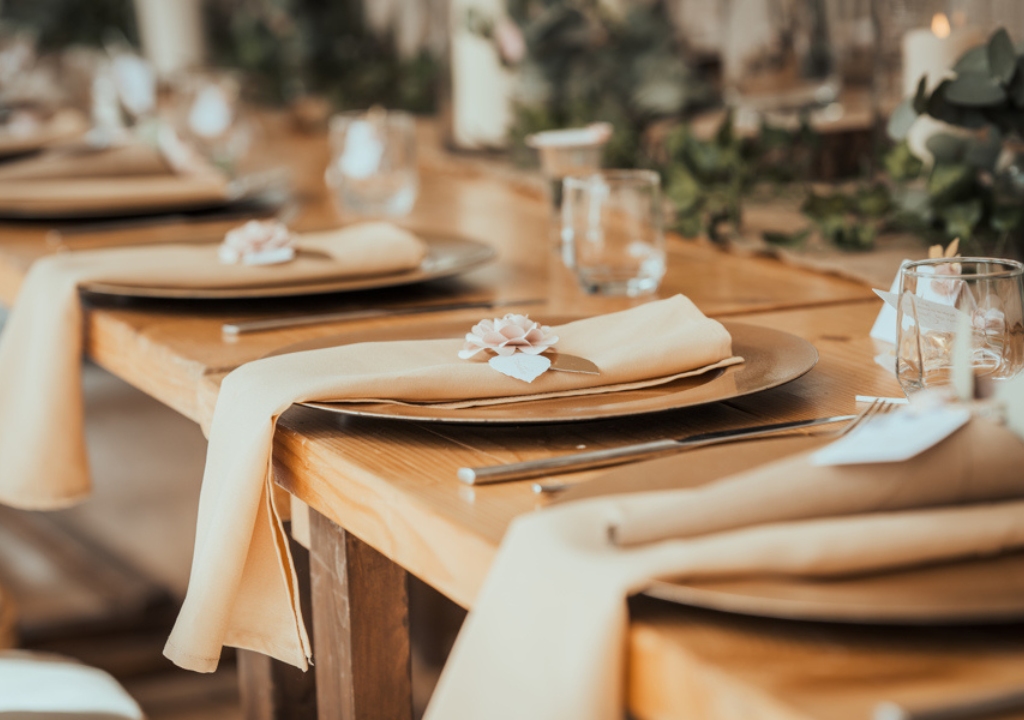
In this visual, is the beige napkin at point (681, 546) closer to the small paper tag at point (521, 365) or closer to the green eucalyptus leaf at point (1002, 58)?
the small paper tag at point (521, 365)

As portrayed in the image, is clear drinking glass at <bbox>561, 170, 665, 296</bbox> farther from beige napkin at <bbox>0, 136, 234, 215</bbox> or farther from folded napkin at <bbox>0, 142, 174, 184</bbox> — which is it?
folded napkin at <bbox>0, 142, 174, 184</bbox>

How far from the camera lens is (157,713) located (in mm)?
1953

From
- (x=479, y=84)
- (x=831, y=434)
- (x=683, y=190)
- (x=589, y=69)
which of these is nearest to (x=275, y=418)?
(x=831, y=434)

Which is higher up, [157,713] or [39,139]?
[39,139]

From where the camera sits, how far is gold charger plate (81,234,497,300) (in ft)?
3.45

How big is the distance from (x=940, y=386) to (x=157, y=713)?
1539 mm

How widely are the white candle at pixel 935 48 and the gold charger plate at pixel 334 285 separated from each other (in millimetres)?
492

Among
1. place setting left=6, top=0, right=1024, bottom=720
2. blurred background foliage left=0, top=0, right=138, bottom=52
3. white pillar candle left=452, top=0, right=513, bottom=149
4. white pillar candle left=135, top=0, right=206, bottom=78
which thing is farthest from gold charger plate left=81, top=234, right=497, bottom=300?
blurred background foliage left=0, top=0, right=138, bottom=52

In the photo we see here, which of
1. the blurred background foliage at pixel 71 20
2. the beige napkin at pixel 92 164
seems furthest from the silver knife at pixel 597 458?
the blurred background foliage at pixel 71 20

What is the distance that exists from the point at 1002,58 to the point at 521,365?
601 millimetres

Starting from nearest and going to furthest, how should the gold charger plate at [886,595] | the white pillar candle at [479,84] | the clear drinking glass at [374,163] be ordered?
the gold charger plate at [886,595] → the clear drinking glass at [374,163] → the white pillar candle at [479,84]

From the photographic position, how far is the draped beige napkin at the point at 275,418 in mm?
690

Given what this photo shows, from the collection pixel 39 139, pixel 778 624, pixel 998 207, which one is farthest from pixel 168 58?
pixel 778 624

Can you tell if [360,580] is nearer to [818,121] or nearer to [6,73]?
[818,121]
